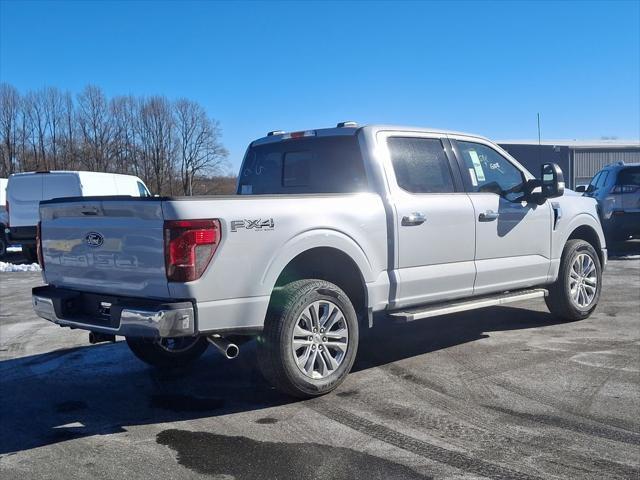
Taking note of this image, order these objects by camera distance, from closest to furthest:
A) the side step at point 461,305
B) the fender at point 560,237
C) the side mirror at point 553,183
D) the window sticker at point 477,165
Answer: the side step at point 461,305 < the window sticker at point 477,165 < the side mirror at point 553,183 < the fender at point 560,237

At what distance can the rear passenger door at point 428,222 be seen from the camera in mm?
5570

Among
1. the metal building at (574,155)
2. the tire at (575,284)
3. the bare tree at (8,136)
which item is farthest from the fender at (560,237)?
the bare tree at (8,136)

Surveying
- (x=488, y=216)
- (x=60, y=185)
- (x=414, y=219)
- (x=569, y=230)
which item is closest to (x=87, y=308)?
(x=414, y=219)

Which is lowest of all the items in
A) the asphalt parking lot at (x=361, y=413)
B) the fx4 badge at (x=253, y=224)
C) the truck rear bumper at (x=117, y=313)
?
the asphalt parking lot at (x=361, y=413)

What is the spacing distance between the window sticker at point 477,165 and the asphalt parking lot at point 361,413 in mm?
1638

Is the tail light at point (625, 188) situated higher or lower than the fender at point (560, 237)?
higher

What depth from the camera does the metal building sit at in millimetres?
37875

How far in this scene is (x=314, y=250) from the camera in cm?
508

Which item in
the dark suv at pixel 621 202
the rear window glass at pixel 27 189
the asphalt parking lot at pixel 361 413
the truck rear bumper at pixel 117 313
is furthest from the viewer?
the rear window glass at pixel 27 189

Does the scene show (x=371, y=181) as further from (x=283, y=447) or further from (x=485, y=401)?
(x=283, y=447)

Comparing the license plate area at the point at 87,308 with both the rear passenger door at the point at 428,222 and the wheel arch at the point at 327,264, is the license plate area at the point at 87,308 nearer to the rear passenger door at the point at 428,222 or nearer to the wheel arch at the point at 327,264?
the wheel arch at the point at 327,264

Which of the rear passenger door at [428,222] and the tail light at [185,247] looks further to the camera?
the rear passenger door at [428,222]

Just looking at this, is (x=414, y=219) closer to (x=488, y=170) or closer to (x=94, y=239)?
(x=488, y=170)

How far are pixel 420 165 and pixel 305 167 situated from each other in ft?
3.49
